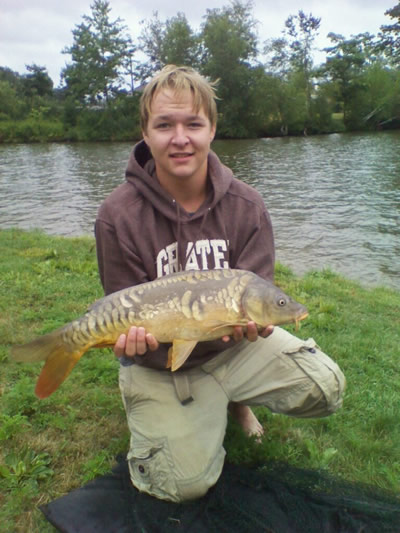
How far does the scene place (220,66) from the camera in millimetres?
42188

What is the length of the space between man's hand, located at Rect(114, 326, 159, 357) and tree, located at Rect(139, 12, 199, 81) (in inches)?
1785

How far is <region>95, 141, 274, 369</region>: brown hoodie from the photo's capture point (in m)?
2.57

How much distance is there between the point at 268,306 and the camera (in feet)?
7.15

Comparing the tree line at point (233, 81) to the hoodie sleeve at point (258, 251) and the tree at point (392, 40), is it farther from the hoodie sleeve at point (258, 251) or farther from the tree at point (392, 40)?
the hoodie sleeve at point (258, 251)

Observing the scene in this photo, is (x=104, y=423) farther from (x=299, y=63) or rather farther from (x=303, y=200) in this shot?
(x=299, y=63)

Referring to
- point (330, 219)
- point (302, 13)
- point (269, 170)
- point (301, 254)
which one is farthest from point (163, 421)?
point (302, 13)

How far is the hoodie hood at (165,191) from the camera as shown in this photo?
8.57 ft

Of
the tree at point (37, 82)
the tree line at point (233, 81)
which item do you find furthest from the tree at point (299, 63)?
the tree at point (37, 82)

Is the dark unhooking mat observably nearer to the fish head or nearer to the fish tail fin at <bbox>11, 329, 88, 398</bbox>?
the fish tail fin at <bbox>11, 329, 88, 398</bbox>

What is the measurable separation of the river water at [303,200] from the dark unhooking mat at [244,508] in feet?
15.7

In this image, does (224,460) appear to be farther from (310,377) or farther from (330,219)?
(330,219)

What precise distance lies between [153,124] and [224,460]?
1.80 meters

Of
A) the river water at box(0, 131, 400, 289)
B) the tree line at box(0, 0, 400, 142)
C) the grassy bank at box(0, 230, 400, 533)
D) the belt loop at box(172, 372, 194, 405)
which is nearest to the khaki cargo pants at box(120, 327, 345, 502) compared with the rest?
the belt loop at box(172, 372, 194, 405)

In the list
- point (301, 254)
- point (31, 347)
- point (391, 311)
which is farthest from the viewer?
point (301, 254)
